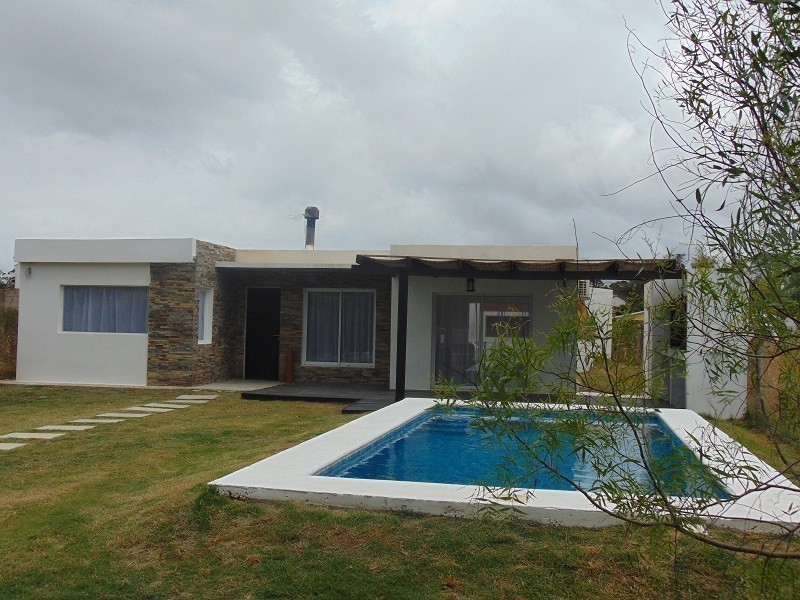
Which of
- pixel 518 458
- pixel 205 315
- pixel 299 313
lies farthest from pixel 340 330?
pixel 518 458

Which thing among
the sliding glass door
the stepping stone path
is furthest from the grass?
the sliding glass door

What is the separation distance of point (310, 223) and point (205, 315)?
675cm

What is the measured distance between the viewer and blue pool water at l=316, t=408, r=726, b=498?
2.83 metres

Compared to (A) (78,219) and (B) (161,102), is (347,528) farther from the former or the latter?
(A) (78,219)

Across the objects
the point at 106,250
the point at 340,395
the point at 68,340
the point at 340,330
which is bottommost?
the point at 340,395

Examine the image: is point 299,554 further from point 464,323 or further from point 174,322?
point 174,322

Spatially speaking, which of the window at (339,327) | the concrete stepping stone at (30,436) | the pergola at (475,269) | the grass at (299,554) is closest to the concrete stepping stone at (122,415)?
the concrete stepping stone at (30,436)

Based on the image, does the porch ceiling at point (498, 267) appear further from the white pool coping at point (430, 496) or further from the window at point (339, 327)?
the white pool coping at point (430, 496)

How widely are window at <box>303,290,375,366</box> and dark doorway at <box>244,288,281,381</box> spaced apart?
0.92 metres

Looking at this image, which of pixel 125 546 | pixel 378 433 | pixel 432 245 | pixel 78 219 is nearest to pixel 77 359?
pixel 78 219

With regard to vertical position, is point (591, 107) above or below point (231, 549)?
above

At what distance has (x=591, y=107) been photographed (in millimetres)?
5203

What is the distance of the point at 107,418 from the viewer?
13.5 m

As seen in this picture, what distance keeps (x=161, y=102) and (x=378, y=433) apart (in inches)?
331
